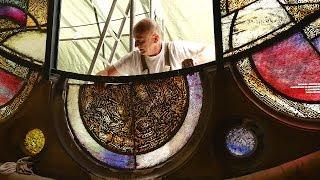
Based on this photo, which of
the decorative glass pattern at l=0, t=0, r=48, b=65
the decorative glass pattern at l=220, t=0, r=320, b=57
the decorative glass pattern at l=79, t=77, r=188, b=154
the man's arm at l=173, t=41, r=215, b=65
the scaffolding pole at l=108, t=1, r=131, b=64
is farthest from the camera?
the scaffolding pole at l=108, t=1, r=131, b=64

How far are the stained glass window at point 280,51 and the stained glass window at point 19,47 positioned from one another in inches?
53.4

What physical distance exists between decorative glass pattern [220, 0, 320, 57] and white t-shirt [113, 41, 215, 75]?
18 cm

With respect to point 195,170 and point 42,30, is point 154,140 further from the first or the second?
point 42,30

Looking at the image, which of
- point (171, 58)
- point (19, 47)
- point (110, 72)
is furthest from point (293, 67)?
point (19, 47)

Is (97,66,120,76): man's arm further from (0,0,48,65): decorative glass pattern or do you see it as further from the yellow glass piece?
the yellow glass piece

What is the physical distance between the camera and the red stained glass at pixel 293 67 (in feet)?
12.3

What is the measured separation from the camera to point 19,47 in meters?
4.43

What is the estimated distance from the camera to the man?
4.18 metres

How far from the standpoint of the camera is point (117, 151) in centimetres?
402

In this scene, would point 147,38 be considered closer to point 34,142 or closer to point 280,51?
point 280,51

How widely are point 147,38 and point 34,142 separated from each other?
→ 1050mm

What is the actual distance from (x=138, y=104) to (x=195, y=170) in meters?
0.62

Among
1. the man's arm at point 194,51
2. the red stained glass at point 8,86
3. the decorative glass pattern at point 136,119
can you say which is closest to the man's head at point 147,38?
the man's arm at point 194,51

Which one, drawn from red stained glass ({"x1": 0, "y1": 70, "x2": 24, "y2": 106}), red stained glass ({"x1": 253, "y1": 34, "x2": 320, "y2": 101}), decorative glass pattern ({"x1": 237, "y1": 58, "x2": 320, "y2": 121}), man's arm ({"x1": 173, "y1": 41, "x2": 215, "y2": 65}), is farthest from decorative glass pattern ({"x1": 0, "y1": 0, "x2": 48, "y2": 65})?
red stained glass ({"x1": 253, "y1": 34, "x2": 320, "y2": 101})
